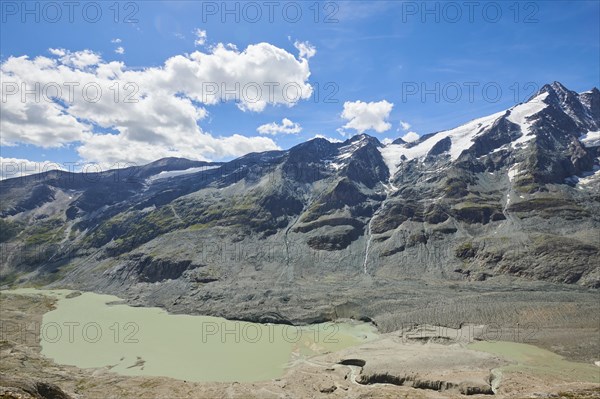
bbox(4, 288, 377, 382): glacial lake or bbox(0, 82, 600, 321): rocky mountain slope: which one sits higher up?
bbox(0, 82, 600, 321): rocky mountain slope

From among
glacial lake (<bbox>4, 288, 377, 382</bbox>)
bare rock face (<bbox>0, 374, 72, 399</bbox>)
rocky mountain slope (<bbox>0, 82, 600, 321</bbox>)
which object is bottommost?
glacial lake (<bbox>4, 288, 377, 382</bbox>)

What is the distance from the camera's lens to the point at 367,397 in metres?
49.1

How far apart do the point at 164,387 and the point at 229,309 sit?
4633 cm

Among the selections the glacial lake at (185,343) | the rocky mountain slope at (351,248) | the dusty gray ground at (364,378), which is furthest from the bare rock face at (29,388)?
the rocky mountain slope at (351,248)

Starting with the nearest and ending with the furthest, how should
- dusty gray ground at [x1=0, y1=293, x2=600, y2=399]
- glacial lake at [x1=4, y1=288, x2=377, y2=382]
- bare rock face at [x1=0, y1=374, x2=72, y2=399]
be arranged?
bare rock face at [x1=0, y1=374, x2=72, y2=399], dusty gray ground at [x1=0, y1=293, x2=600, y2=399], glacial lake at [x1=4, y1=288, x2=377, y2=382]

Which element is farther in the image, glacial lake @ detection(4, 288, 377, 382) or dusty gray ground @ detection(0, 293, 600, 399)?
glacial lake @ detection(4, 288, 377, 382)

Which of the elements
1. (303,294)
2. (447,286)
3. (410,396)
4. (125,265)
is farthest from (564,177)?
(125,265)

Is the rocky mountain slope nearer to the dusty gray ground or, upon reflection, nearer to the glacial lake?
the glacial lake

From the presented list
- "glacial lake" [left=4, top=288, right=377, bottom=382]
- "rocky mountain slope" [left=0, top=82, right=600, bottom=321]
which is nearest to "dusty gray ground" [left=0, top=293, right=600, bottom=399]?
"glacial lake" [left=4, top=288, right=377, bottom=382]

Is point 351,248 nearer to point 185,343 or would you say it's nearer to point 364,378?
point 185,343

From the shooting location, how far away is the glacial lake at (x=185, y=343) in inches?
2489

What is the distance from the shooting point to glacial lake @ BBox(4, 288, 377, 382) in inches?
2489

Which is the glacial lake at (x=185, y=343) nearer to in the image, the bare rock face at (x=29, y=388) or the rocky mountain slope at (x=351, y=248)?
the rocky mountain slope at (x=351, y=248)

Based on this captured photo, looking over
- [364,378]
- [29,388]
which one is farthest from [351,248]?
[29,388]
